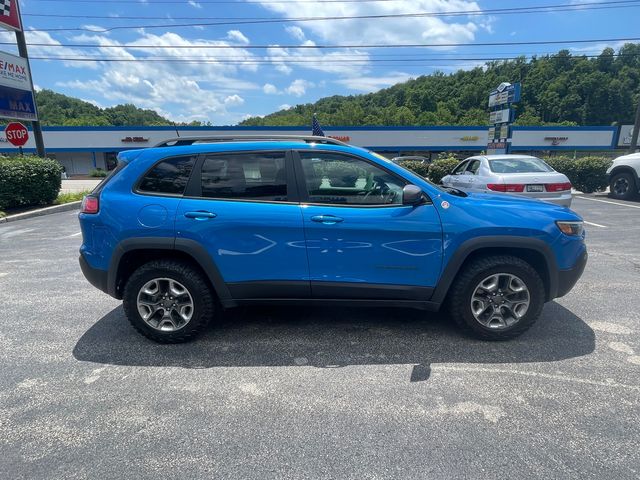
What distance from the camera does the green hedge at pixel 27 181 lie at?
10.7 m

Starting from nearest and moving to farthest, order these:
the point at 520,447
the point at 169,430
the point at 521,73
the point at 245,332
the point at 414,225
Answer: the point at 520,447
the point at 169,430
the point at 414,225
the point at 245,332
the point at 521,73

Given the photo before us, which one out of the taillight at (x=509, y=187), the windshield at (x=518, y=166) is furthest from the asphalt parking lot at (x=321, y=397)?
the windshield at (x=518, y=166)

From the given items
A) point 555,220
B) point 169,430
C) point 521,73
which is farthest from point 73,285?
point 521,73

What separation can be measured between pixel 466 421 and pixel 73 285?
16.2ft

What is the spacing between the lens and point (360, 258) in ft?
10.7

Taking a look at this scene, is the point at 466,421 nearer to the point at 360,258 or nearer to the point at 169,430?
the point at 360,258

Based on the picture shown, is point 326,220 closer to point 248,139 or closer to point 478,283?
point 248,139

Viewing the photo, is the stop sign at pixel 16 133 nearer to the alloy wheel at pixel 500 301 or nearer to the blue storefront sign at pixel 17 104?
the blue storefront sign at pixel 17 104

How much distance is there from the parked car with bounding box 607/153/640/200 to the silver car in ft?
22.9

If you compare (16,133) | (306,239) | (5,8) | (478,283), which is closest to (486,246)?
(478,283)

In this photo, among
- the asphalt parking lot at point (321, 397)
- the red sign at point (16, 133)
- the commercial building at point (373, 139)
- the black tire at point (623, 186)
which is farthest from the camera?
the commercial building at point (373, 139)

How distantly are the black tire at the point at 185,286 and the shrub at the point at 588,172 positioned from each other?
17321 millimetres

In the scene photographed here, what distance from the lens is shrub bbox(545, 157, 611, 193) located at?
51.0ft

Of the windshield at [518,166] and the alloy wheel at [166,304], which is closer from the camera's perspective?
the alloy wheel at [166,304]
